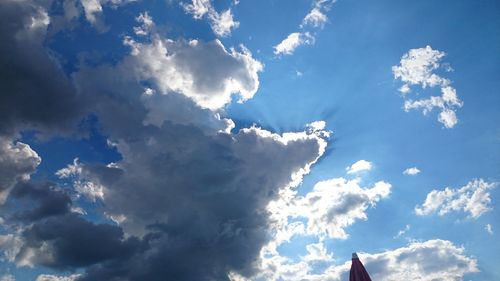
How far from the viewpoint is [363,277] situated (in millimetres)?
20672

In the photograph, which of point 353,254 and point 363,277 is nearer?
point 363,277

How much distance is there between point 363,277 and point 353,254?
5.78 ft

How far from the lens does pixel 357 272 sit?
2102 cm

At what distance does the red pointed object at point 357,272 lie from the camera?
20.7m

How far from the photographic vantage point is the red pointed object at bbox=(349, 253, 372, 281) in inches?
814

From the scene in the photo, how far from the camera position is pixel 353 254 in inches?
869

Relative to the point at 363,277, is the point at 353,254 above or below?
above
